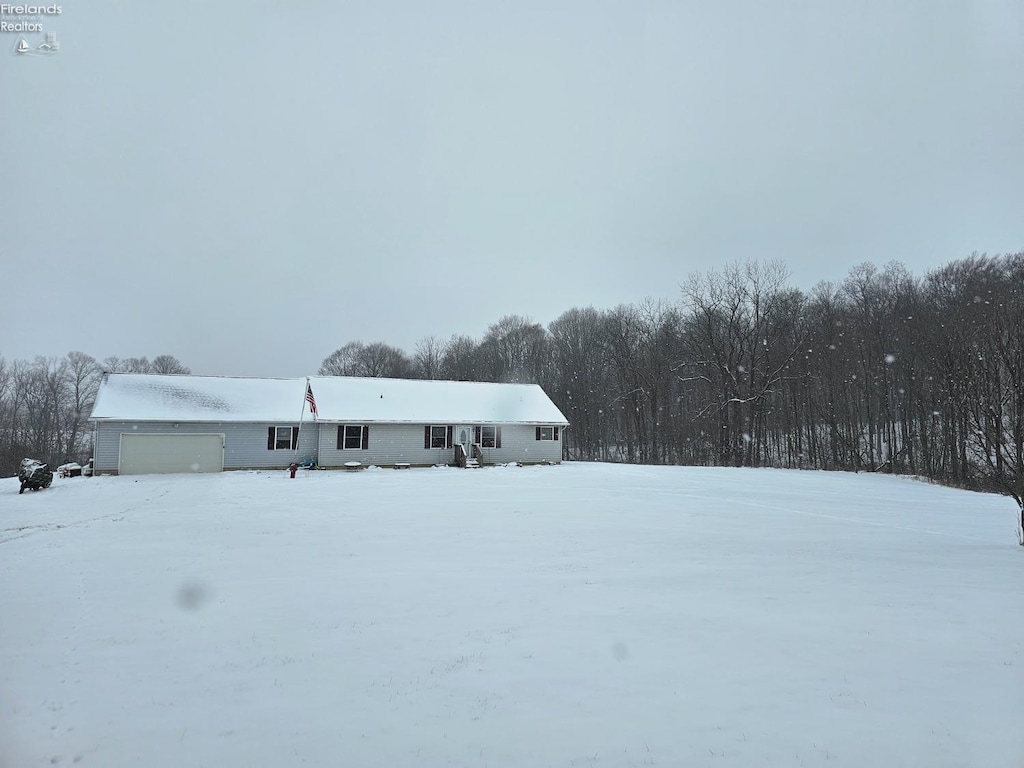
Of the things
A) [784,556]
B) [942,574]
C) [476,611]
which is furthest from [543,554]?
[942,574]

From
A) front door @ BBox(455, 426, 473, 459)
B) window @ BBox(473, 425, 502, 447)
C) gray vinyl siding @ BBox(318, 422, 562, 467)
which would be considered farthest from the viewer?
window @ BBox(473, 425, 502, 447)

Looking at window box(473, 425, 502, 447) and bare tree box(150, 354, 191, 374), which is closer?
window box(473, 425, 502, 447)

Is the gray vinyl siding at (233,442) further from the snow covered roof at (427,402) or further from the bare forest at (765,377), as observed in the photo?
the bare forest at (765,377)

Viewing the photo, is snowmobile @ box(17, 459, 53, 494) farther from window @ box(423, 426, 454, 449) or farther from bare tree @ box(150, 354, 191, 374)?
bare tree @ box(150, 354, 191, 374)

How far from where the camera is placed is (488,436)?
30.0 meters

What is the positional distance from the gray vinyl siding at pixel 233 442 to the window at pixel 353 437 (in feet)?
4.03

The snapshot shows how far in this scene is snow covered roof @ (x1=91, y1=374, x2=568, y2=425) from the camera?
2455 centimetres

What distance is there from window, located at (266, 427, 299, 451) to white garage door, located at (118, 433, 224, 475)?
1.97 m

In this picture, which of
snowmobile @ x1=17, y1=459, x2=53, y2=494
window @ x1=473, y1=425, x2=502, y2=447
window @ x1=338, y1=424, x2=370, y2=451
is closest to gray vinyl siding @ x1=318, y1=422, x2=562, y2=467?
window @ x1=338, y1=424, x2=370, y2=451

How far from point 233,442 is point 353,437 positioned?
5.23 meters

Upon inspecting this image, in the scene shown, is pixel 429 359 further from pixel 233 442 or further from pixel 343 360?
pixel 233 442

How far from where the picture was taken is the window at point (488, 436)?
2970cm

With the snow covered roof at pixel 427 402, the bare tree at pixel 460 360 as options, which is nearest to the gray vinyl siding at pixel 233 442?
the snow covered roof at pixel 427 402

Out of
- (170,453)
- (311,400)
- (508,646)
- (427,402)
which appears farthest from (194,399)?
(508,646)
